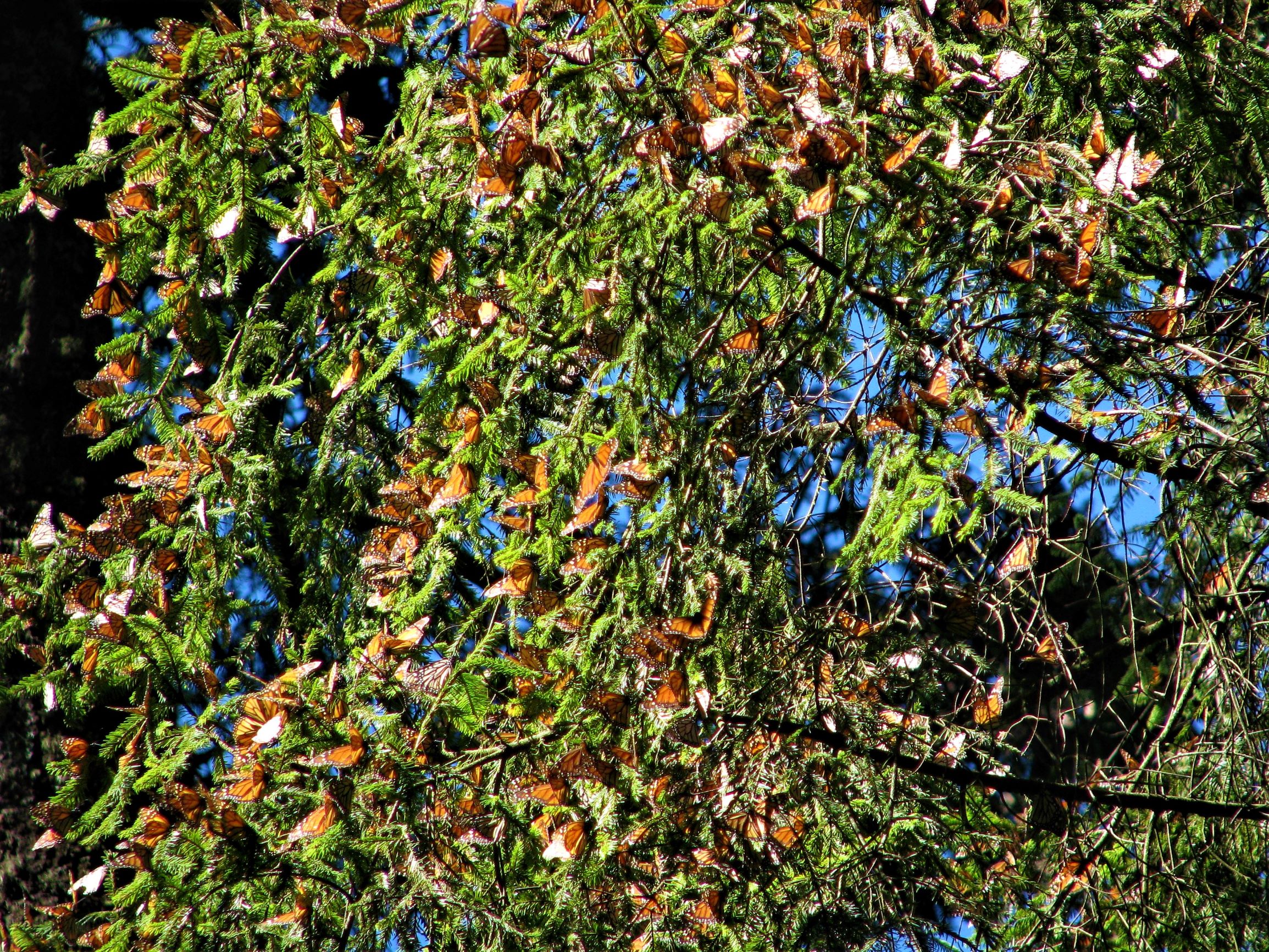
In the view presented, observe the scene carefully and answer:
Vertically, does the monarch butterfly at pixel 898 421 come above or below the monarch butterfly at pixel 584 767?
above

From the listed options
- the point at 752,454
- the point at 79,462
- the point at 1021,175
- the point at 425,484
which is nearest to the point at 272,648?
the point at 79,462

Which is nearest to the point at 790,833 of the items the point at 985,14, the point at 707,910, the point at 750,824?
the point at 750,824

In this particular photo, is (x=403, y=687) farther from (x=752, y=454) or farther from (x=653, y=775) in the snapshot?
(x=752, y=454)

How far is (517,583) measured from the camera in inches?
91.1

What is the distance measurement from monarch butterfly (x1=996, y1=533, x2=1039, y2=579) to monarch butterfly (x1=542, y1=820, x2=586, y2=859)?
38.8 inches

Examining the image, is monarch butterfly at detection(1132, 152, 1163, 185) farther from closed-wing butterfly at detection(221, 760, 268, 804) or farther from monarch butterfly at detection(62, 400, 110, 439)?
monarch butterfly at detection(62, 400, 110, 439)

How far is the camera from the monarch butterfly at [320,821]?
214 centimetres

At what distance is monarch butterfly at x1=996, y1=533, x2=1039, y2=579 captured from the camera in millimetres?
2152

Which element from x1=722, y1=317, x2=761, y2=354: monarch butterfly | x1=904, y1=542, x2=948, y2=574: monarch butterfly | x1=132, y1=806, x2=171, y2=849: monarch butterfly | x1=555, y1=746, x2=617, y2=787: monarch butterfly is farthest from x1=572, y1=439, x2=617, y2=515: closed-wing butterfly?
x1=132, y1=806, x2=171, y2=849: monarch butterfly

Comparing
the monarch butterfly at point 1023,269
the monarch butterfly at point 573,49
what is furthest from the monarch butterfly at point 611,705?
the monarch butterfly at point 573,49

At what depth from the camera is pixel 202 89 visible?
271cm

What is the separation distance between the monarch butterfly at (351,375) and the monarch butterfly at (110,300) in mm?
521

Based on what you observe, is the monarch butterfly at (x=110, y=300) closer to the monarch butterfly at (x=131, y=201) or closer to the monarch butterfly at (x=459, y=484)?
the monarch butterfly at (x=131, y=201)

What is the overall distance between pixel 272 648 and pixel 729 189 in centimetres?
230
